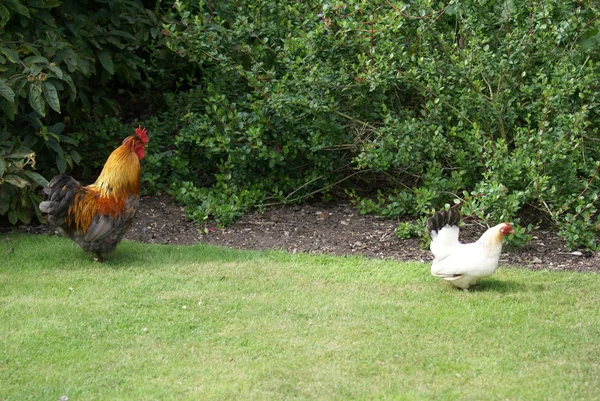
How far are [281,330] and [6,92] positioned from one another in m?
3.37

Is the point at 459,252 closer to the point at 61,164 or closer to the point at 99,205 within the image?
the point at 99,205

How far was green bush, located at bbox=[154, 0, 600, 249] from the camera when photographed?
737cm

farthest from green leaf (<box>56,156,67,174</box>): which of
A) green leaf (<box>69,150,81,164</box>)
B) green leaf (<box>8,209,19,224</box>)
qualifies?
green leaf (<box>8,209,19,224</box>)

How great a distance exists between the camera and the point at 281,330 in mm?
5633

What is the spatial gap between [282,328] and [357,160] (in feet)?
9.12

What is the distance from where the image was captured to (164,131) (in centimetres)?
968

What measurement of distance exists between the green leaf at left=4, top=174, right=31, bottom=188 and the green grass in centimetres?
58

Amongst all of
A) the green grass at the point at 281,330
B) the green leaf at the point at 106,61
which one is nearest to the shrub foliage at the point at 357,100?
the green leaf at the point at 106,61

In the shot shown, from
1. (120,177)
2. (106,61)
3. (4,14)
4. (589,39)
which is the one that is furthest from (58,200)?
(589,39)

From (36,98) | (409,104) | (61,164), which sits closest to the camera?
(36,98)

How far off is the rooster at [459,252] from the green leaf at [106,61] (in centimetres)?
386

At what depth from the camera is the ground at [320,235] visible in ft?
24.0

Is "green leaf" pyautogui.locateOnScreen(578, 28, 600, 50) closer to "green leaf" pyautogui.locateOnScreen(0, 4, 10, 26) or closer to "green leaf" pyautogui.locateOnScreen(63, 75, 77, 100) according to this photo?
"green leaf" pyautogui.locateOnScreen(63, 75, 77, 100)

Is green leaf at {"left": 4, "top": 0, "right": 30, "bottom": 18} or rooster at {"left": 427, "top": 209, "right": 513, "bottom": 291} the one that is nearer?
rooster at {"left": 427, "top": 209, "right": 513, "bottom": 291}
